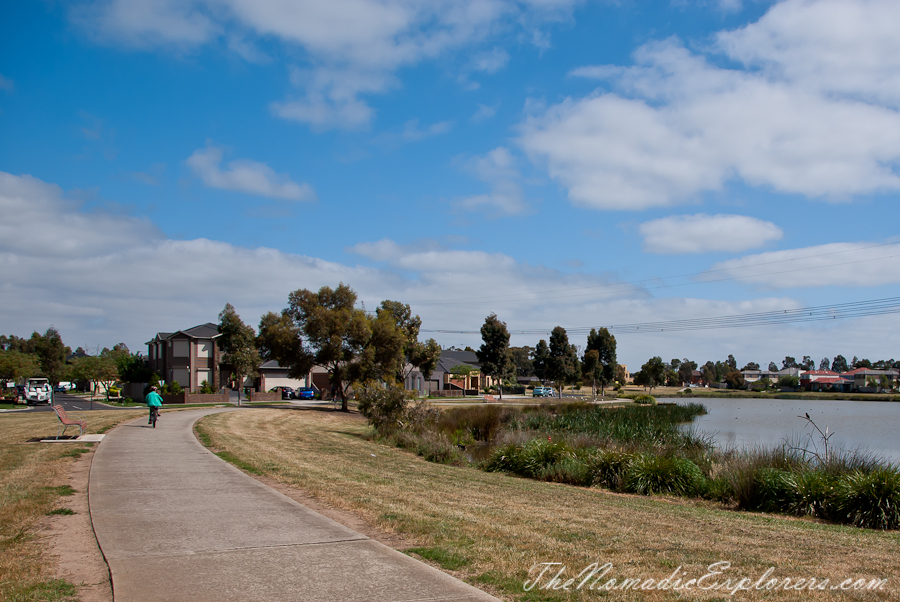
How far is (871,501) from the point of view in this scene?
39.5 feet

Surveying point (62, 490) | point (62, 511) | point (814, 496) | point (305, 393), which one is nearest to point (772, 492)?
point (814, 496)

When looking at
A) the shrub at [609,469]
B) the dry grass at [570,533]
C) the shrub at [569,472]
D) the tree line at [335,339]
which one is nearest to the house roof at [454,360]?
the tree line at [335,339]

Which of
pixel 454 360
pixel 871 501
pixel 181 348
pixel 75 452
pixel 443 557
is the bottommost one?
pixel 871 501

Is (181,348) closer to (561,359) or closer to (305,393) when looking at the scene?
(305,393)

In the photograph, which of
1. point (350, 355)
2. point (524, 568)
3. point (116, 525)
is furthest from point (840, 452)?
point (350, 355)

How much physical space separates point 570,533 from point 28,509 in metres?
7.35

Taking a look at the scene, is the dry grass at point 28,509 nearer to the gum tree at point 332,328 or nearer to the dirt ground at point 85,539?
the dirt ground at point 85,539

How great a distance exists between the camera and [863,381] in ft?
433

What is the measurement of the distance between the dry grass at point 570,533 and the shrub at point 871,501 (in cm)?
86

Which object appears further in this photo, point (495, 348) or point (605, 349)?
point (605, 349)

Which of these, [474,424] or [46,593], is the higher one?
[46,593]

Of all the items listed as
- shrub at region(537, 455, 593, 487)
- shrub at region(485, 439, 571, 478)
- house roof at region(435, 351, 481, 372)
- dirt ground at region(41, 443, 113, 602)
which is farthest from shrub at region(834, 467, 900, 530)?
house roof at region(435, 351, 481, 372)

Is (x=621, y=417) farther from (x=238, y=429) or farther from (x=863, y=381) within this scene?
(x=863, y=381)

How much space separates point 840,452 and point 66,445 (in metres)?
20.5
